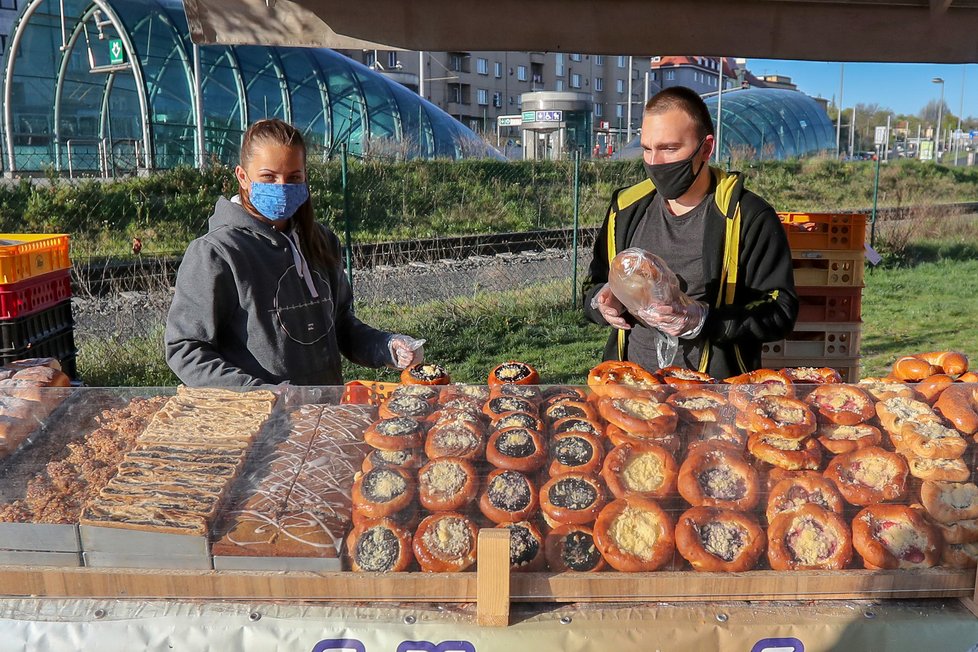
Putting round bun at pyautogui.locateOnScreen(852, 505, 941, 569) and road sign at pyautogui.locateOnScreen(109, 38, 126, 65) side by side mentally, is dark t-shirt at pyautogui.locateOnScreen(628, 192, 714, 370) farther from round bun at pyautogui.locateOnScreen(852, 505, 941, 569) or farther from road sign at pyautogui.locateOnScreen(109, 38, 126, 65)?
road sign at pyautogui.locateOnScreen(109, 38, 126, 65)

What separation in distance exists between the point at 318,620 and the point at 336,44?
2.36 metres

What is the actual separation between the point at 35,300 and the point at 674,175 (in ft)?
9.85

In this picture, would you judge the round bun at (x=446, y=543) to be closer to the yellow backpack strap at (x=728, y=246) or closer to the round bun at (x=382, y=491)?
the round bun at (x=382, y=491)

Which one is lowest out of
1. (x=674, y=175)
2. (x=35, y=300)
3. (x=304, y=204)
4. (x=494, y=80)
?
(x=35, y=300)

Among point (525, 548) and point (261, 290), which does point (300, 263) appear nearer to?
point (261, 290)

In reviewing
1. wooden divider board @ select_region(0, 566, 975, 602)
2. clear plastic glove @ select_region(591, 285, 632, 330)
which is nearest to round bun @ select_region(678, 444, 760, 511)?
wooden divider board @ select_region(0, 566, 975, 602)

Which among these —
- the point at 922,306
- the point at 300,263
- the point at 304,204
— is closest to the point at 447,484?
the point at 300,263

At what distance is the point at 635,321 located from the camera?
3.12 meters

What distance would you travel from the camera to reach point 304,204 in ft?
9.82

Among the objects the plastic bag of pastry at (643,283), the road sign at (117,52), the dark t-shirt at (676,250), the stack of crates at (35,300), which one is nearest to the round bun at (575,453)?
the plastic bag of pastry at (643,283)

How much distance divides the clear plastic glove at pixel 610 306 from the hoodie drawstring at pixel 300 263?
1097 mm

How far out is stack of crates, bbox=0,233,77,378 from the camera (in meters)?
3.45

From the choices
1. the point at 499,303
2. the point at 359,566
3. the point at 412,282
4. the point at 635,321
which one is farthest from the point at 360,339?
the point at 412,282

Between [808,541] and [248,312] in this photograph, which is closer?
[808,541]
